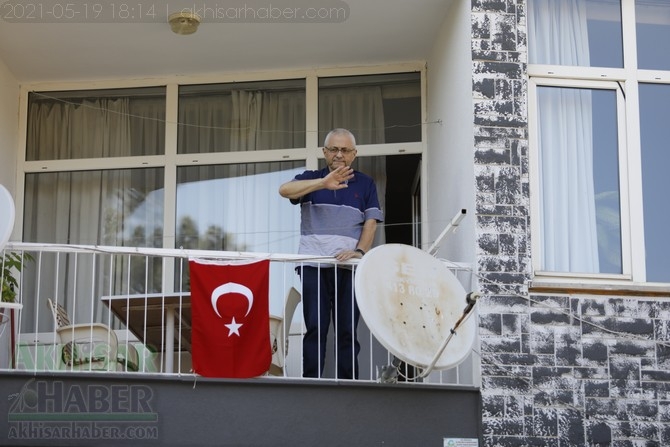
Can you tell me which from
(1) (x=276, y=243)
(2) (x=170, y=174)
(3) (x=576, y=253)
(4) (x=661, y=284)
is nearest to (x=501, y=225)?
(3) (x=576, y=253)

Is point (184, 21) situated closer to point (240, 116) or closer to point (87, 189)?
point (240, 116)

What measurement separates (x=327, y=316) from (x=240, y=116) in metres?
2.72

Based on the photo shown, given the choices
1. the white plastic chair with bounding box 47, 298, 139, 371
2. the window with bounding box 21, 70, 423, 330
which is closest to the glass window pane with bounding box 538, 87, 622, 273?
the window with bounding box 21, 70, 423, 330

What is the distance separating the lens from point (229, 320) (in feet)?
22.9

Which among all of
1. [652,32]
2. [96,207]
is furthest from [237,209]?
[652,32]

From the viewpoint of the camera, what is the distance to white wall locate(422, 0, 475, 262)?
25.7 ft

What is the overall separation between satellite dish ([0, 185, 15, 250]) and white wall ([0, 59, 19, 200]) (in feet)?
8.13

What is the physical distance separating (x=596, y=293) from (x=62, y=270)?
423cm

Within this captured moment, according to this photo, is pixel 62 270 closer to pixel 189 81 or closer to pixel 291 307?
pixel 189 81

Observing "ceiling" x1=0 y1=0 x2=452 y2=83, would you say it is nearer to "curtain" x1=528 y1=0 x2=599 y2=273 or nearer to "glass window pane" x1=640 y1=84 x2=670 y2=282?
"curtain" x1=528 y1=0 x2=599 y2=273

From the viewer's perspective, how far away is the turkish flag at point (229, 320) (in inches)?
274

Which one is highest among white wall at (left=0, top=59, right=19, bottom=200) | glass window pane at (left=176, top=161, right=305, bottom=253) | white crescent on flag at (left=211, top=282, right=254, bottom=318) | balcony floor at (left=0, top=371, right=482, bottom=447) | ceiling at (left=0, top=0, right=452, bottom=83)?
ceiling at (left=0, top=0, right=452, bottom=83)

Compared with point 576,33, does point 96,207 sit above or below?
below

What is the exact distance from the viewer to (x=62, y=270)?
9.52 m
